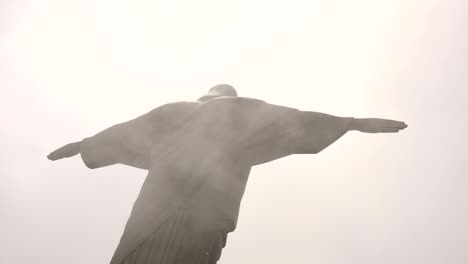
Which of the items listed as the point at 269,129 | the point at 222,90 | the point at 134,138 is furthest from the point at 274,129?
the point at 134,138

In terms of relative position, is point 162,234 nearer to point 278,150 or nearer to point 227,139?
point 227,139

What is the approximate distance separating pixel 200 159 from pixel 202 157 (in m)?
0.03

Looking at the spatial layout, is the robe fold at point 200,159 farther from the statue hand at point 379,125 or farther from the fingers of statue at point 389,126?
the fingers of statue at point 389,126

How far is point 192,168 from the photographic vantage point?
5.04 meters

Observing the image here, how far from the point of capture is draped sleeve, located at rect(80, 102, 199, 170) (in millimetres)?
5723

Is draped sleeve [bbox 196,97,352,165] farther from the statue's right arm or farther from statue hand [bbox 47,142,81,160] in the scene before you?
→ statue hand [bbox 47,142,81,160]

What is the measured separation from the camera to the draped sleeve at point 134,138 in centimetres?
572

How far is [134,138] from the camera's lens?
19.5ft

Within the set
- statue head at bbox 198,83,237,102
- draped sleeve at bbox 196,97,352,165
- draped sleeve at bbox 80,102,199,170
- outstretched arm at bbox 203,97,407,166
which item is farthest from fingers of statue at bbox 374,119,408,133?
statue head at bbox 198,83,237,102

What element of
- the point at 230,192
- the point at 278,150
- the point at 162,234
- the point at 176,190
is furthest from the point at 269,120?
the point at 162,234

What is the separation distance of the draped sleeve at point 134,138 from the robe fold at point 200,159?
12 mm

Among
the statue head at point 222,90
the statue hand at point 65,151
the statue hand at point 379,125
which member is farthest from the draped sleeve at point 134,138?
the statue hand at point 379,125

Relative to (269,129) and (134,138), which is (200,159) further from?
(134,138)

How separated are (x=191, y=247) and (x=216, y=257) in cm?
30
